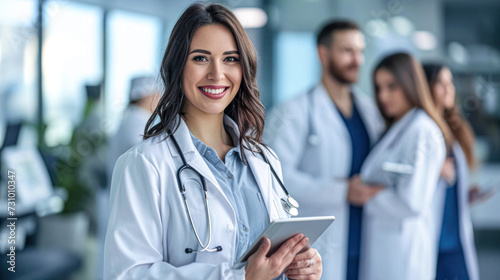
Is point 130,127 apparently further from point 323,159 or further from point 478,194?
point 478,194

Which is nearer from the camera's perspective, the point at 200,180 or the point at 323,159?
the point at 200,180

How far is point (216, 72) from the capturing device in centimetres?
99

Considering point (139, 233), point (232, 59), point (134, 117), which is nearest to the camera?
point (139, 233)

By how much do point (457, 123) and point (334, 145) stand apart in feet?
2.39

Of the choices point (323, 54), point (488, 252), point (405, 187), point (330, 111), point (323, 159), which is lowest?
point (488, 252)

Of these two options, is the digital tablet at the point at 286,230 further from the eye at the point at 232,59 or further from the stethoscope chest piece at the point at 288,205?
the eye at the point at 232,59

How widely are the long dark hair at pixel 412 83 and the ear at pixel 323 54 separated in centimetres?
27

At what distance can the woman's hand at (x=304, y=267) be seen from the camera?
1.00 meters

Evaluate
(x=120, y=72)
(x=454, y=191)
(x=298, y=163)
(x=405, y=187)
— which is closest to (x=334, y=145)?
(x=298, y=163)

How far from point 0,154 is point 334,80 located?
5.72ft

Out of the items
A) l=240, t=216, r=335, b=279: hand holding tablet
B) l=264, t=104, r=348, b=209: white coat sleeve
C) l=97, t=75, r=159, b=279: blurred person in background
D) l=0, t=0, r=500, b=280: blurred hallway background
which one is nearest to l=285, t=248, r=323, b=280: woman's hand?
l=240, t=216, r=335, b=279: hand holding tablet

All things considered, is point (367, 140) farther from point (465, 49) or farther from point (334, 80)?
point (465, 49)

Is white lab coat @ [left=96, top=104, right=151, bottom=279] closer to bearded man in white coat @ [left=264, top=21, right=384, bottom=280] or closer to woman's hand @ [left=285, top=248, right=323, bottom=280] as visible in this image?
bearded man in white coat @ [left=264, top=21, right=384, bottom=280]

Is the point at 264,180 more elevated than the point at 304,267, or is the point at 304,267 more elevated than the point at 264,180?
the point at 264,180
